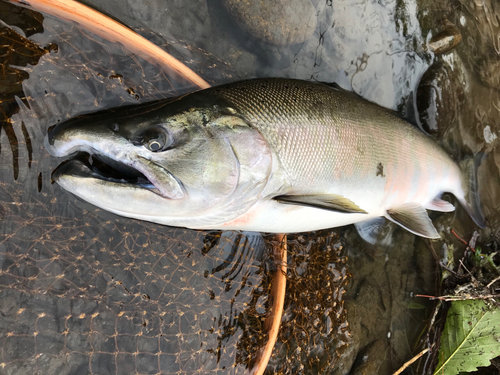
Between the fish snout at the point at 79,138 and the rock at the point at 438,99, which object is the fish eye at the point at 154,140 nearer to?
the fish snout at the point at 79,138

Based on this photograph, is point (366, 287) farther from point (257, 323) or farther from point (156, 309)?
point (156, 309)

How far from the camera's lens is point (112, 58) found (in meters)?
2.03

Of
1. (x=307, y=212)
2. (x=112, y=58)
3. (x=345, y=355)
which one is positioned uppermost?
(x=112, y=58)

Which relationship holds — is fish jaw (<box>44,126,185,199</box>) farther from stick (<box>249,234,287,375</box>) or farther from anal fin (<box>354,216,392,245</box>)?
anal fin (<box>354,216,392,245</box>)

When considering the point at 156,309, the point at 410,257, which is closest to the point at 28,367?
the point at 156,309

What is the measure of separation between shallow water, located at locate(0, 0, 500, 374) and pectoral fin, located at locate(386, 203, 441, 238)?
0.48 meters

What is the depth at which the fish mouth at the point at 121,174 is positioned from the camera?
1.65 metres

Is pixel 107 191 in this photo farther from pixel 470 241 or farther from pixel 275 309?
pixel 470 241

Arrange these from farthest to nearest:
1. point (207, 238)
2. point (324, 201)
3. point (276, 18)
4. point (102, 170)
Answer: point (276, 18), point (207, 238), point (324, 201), point (102, 170)

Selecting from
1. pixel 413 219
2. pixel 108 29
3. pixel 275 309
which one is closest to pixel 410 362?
pixel 413 219

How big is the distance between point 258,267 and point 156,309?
73 centimetres

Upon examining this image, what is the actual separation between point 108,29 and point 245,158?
3.56ft

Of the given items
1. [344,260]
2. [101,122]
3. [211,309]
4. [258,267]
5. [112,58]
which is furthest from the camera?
[344,260]

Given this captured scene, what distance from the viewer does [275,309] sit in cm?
230
